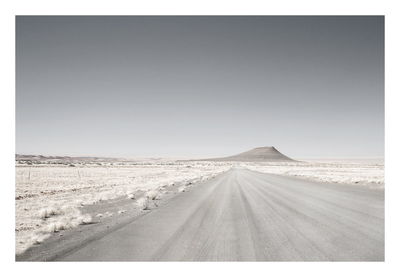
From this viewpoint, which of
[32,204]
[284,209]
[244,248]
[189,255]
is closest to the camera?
[189,255]

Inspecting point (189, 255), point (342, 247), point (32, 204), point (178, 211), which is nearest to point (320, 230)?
point (342, 247)

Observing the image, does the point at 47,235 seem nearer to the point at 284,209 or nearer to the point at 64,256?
the point at 64,256

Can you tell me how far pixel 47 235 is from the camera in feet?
24.3

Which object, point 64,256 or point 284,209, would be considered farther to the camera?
point 284,209

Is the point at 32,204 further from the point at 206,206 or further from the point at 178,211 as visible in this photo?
the point at 206,206

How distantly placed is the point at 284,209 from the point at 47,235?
8601 mm

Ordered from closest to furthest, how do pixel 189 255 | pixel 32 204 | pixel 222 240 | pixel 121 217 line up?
pixel 189 255, pixel 222 240, pixel 121 217, pixel 32 204

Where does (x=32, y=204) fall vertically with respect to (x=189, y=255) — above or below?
below

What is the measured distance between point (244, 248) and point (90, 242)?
12.5 feet

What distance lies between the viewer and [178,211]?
11086 millimetres
